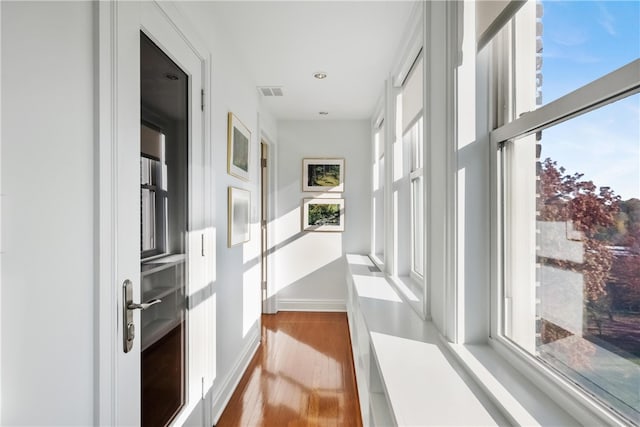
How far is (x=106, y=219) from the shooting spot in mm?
1046

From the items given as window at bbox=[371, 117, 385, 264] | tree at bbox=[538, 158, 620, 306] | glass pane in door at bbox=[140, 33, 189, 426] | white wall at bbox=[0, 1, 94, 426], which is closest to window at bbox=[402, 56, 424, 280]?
window at bbox=[371, 117, 385, 264]

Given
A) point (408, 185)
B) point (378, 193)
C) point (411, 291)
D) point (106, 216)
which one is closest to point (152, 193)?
point (106, 216)

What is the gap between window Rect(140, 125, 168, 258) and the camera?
1.33m

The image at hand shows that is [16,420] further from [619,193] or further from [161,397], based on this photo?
[619,193]

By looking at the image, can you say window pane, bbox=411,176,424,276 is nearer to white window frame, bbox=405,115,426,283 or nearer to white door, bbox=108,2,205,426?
white window frame, bbox=405,115,426,283

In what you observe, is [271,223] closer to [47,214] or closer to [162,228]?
[162,228]

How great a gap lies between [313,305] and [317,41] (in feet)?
10.4

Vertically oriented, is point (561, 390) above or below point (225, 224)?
below

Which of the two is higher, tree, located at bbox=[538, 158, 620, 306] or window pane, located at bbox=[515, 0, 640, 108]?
window pane, located at bbox=[515, 0, 640, 108]

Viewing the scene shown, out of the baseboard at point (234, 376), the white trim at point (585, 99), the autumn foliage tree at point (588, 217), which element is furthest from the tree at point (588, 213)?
the baseboard at point (234, 376)

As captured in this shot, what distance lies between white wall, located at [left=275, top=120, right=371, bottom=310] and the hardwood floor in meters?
0.65

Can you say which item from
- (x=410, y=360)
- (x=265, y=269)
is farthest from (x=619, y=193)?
(x=265, y=269)

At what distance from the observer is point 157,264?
1.43m

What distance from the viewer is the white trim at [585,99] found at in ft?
2.12
